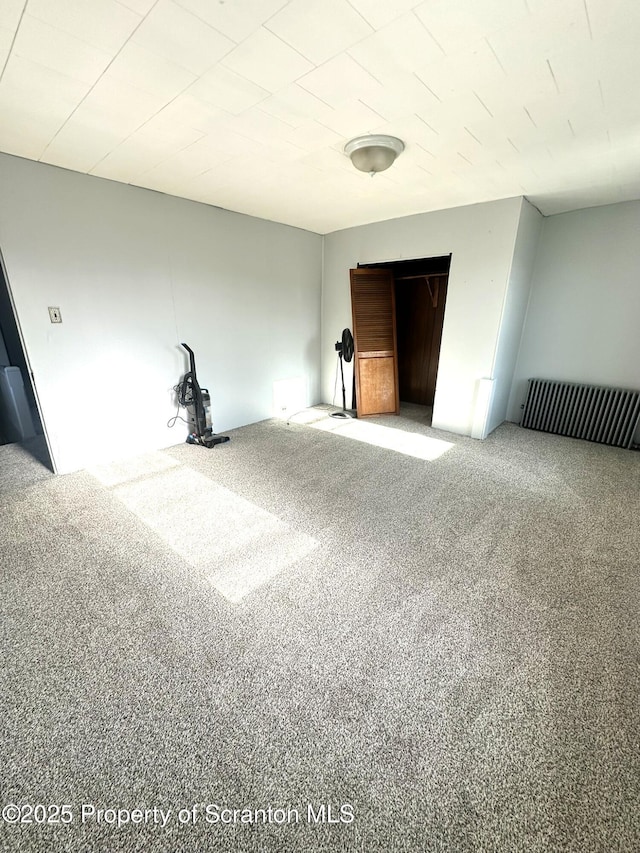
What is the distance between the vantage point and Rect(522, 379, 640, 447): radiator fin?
3719mm

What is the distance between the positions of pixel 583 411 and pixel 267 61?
14.6 feet

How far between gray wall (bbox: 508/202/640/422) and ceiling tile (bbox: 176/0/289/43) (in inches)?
158

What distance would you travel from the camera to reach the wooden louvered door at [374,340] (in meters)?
4.61

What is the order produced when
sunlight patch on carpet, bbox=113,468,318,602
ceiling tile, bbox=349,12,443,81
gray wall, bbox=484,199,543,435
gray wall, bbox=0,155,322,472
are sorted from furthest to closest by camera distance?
gray wall, bbox=484,199,543,435 < gray wall, bbox=0,155,322,472 < sunlight patch on carpet, bbox=113,468,318,602 < ceiling tile, bbox=349,12,443,81

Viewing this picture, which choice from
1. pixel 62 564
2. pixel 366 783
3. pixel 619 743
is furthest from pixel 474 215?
pixel 62 564

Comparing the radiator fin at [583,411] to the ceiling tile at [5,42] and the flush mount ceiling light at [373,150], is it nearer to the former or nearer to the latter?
the flush mount ceiling light at [373,150]

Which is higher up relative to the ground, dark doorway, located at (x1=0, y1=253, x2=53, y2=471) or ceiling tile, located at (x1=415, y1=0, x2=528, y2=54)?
ceiling tile, located at (x1=415, y1=0, x2=528, y2=54)

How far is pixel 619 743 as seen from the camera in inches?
47.6

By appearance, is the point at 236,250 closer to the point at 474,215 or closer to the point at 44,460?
the point at 474,215

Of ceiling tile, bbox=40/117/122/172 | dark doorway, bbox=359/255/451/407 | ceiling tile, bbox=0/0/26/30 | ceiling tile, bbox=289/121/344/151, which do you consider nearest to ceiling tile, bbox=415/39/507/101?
ceiling tile, bbox=289/121/344/151

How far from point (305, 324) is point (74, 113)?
3.32 m

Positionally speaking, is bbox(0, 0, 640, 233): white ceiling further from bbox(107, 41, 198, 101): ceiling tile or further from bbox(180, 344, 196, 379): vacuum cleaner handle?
bbox(180, 344, 196, 379): vacuum cleaner handle

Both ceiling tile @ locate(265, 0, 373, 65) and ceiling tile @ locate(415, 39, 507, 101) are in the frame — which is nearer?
ceiling tile @ locate(265, 0, 373, 65)

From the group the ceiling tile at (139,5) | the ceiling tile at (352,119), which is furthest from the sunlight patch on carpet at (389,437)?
the ceiling tile at (139,5)
